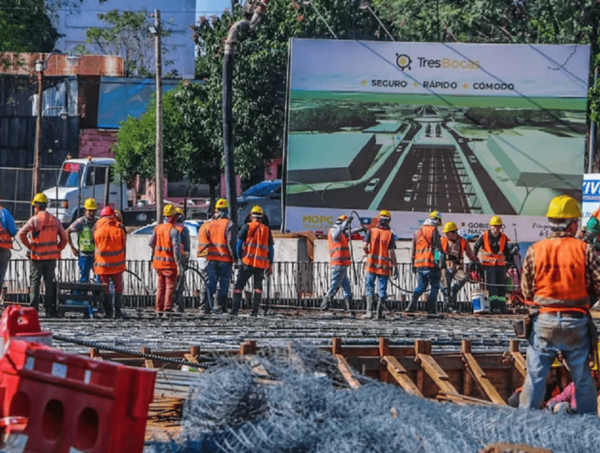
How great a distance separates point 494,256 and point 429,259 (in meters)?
1.61

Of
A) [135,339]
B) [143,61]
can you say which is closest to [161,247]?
[135,339]

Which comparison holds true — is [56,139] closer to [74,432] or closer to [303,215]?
[303,215]

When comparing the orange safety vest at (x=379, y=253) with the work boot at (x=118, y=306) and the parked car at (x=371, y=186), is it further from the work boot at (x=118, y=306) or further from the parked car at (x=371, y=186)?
the parked car at (x=371, y=186)

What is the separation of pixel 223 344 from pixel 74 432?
610cm

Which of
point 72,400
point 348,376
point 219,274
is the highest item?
point 72,400

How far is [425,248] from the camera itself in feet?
64.9

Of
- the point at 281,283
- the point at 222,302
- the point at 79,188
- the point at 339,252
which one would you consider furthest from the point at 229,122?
the point at 79,188

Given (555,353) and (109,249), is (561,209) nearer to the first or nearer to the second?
(555,353)

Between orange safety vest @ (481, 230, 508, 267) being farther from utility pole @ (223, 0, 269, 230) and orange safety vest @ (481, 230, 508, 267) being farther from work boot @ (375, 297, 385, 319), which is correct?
utility pole @ (223, 0, 269, 230)

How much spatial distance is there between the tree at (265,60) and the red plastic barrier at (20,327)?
31.8 metres

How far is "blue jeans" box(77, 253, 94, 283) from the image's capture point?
18516 mm

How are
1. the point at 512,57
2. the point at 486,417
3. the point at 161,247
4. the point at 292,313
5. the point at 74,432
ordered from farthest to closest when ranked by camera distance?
the point at 512,57 → the point at 292,313 → the point at 161,247 → the point at 486,417 → the point at 74,432

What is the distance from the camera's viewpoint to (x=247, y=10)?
29.0 metres

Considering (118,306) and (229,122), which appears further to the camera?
(229,122)
